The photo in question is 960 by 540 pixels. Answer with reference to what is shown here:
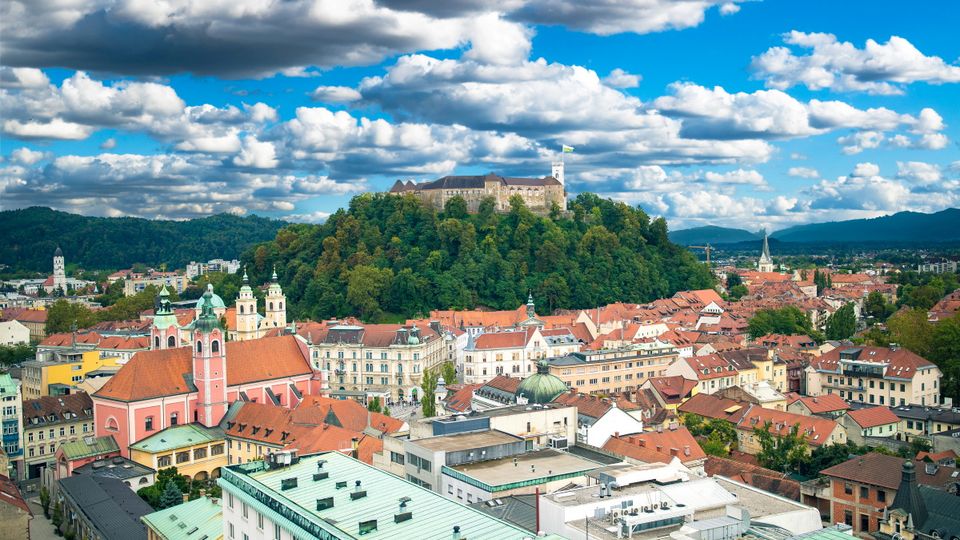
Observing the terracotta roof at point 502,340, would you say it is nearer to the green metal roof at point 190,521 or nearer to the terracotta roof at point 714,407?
the terracotta roof at point 714,407

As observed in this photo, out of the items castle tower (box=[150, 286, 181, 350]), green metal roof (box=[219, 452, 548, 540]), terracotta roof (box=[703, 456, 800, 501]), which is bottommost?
terracotta roof (box=[703, 456, 800, 501])

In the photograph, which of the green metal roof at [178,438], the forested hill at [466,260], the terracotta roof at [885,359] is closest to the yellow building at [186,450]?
the green metal roof at [178,438]

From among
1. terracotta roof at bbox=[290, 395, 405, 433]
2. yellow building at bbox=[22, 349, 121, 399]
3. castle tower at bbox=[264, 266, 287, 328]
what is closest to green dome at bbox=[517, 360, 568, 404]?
terracotta roof at bbox=[290, 395, 405, 433]

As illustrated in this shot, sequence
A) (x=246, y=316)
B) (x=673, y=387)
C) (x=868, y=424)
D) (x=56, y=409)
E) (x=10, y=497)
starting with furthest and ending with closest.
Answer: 1. (x=246, y=316)
2. (x=673, y=387)
3. (x=56, y=409)
4. (x=868, y=424)
5. (x=10, y=497)

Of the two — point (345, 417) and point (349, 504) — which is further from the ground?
point (349, 504)

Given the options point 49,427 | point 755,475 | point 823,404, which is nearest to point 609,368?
point 823,404

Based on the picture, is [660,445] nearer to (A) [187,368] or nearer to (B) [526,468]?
(B) [526,468]

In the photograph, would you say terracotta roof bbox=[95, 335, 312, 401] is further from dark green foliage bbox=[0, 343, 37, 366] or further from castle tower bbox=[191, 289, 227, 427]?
dark green foliage bbox=[0, 343, 37, 366]
